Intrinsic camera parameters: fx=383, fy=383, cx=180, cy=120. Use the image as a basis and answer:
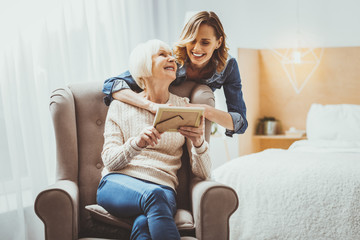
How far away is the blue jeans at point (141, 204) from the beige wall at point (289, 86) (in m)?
2.56

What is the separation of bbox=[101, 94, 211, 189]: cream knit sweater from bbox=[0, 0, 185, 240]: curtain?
78cm

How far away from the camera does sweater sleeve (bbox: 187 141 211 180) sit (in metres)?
1.71

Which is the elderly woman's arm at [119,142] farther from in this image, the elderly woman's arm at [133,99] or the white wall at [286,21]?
the white wall at [286,21]

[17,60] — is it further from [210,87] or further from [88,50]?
[210,87]

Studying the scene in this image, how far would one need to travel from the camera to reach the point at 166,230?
4.51ft

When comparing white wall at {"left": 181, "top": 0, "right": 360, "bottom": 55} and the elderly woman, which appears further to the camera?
white wall at {"left": 181, "top": 0, "right": 360, "bottom": 55}

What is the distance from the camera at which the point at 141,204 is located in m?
1.48

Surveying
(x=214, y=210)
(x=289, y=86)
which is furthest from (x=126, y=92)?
(x=289, y=86)

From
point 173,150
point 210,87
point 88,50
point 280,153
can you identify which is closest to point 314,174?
point 280,153

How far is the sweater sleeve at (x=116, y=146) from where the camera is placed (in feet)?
5.29

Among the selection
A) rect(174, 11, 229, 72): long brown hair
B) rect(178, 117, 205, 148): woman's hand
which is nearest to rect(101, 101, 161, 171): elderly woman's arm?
rect(178, 117, 205, 148): woman's hand

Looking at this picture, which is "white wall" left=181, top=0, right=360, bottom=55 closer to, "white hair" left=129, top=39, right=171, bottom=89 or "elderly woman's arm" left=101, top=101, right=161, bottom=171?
"white hair" left=129, top=39, right=171, bottom=89

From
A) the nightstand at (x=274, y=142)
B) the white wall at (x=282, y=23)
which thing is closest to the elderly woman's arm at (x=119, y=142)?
the white wall at (x=282, y=23)

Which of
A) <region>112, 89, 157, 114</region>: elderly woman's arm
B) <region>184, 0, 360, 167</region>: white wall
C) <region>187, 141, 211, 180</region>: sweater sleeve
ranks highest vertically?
<region>184, 0, 360, 167</region>: white wall
